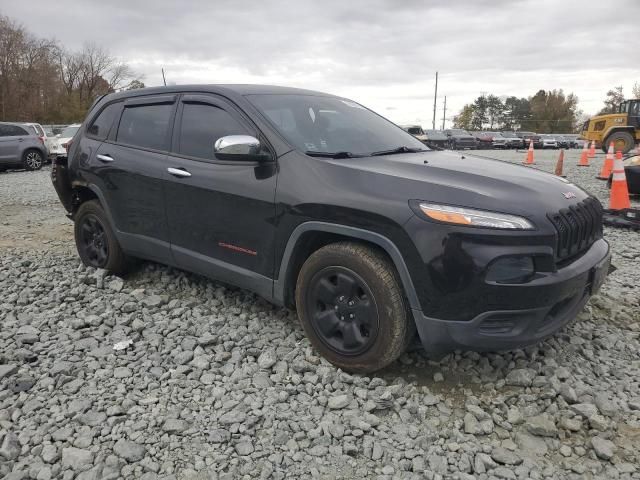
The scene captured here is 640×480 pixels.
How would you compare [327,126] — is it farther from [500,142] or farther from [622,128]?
[500,142]

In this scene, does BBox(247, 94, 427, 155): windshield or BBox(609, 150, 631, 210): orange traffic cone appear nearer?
BBox(247, 94, 427, 155): windshield

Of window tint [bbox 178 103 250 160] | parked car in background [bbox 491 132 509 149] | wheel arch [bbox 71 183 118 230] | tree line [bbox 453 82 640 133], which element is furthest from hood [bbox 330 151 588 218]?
tree line [bbox 453 82 640 133]

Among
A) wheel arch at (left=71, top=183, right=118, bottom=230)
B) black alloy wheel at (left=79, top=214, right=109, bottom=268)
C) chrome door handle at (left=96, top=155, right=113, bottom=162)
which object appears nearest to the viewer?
chrome door handle at (left=96, top=155, right=113, bottom=162)

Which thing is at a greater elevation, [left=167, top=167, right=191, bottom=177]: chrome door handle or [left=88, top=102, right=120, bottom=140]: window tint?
[left=88, top=102, right=120, bottom=140]: window tint

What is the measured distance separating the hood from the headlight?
0.11 feet

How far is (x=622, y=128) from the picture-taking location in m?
22.0

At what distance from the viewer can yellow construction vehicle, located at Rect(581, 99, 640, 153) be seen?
71.2ft

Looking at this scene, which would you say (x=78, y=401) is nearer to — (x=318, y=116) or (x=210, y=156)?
(x=210, y=156)

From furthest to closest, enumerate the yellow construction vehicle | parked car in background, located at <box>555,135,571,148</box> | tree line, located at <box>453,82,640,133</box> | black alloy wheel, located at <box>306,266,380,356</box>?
tree line, located at <box>453,82,640,133</box> < parked car in background, located at <box>555,135,571,148</box> < the yellow construction vehicle < black alloy wheel, located at <box>306,266,380,356</box>

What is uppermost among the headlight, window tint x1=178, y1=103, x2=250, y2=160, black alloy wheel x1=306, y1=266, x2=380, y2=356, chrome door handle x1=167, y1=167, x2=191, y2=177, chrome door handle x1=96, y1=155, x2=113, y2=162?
window tint x1=178, y1=103, x2=250, y2=160

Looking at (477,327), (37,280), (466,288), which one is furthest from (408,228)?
(37,280)

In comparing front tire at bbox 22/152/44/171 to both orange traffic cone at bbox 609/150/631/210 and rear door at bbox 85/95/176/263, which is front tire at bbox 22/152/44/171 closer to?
rear door at bbox 85/95/176/263

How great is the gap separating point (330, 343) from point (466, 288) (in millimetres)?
896

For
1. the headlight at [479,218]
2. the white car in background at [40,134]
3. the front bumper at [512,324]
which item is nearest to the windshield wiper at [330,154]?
the headlight at [479,218]
